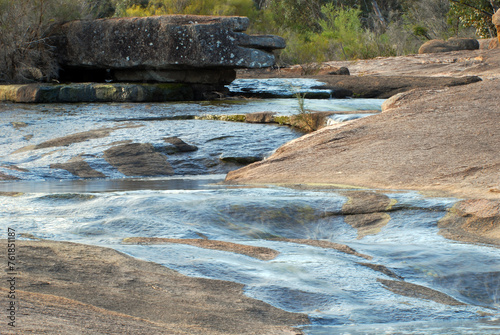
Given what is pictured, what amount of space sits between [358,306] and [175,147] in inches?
228

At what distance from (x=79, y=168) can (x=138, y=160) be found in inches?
28.9

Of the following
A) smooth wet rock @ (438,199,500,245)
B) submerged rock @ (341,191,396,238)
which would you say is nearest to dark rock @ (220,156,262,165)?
submerged rock @ (341,191,396,238)

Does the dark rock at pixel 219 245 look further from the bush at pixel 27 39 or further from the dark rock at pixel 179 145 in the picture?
the bush at pixel 27 39

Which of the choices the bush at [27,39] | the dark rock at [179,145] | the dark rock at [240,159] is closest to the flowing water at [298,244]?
the dark rock at [179,145]

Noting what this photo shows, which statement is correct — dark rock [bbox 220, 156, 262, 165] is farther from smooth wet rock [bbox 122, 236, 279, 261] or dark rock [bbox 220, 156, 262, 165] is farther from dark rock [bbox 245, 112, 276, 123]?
smooth wet rock [bbox 122, 236, 279, 261]

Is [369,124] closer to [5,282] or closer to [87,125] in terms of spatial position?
[87,125]

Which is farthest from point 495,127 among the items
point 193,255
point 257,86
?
point 257,86

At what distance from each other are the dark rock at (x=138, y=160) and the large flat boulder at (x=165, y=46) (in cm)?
326

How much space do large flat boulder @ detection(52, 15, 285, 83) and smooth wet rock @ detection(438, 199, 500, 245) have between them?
23.9 feet

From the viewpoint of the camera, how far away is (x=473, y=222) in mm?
3418

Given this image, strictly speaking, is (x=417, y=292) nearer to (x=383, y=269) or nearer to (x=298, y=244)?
(x=383, y=269)

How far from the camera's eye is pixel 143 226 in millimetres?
3307

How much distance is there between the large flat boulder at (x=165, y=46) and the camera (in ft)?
33.7

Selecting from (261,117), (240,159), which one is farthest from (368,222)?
(261,117)
